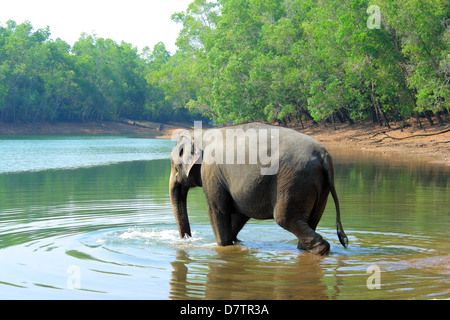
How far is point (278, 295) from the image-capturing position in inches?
253

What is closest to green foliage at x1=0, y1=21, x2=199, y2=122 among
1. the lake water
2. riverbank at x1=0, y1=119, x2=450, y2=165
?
riverbank at x1=0, y1=119, x2=450, y2=165

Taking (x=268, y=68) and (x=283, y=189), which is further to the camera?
(x=268, y=68)

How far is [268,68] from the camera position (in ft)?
158

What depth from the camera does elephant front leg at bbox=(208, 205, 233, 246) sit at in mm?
8719

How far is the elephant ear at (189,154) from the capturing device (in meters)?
8.84

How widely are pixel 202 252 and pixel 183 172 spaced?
1.24 metres

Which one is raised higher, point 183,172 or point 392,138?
point 183,172

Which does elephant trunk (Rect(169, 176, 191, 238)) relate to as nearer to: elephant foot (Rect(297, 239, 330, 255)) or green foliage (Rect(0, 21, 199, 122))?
elephant foot (Rect(297, 239, 330, 255))

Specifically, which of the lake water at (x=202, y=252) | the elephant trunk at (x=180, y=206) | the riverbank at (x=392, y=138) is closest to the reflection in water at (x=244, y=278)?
the lake water at (x=202, y=252)

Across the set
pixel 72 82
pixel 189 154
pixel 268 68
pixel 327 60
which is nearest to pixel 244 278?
pixel 189 154

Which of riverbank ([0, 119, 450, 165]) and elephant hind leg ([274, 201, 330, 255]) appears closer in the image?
elephant hind leg ([274, 201, 330, 255])

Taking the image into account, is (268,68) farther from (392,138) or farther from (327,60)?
(392,138)

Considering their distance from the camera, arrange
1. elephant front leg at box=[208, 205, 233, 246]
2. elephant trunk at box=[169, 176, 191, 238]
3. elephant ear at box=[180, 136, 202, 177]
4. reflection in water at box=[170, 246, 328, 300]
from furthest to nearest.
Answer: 1. elephant trunk at box=[169, 176, 191, 238]
2. elephant ear at box=[180, 136, 202, 177]
3. elephant front leg at box=[208, 205, 233, 246]
4. reflection in water at box=[170, 246, 328, 300]
